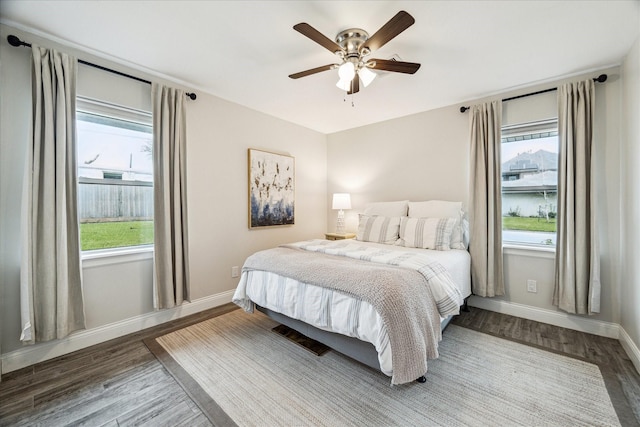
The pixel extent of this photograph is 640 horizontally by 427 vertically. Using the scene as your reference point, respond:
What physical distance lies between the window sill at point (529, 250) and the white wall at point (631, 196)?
1.65 feet

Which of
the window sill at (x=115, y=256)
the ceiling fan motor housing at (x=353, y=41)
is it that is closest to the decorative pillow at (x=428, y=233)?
the ceiling fan motor housing at (x=353, y=41)

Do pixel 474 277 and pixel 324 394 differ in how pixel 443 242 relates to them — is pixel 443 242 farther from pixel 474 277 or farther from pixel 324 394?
pixel 324 394

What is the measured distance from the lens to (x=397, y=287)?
1.65 meters

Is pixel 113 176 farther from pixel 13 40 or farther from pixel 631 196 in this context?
pixel 631 196

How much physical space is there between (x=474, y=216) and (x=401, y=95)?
1.66m

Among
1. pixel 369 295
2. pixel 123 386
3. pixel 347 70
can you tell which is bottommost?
pixel 123 386

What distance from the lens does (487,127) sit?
2967 millimetres

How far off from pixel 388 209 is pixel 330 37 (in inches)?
88.6

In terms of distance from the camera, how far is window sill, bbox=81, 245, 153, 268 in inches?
91.4

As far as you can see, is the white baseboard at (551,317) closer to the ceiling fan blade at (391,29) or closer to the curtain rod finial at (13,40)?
the ceiling fan blade at (391,29)

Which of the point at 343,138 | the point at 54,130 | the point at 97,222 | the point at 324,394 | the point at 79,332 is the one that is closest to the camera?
the point at 324,394

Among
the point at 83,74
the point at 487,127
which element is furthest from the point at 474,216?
the point at 83,74

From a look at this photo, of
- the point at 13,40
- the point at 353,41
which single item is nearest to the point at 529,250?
the point at 353,41

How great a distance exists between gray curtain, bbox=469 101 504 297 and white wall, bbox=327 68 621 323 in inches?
6.8
